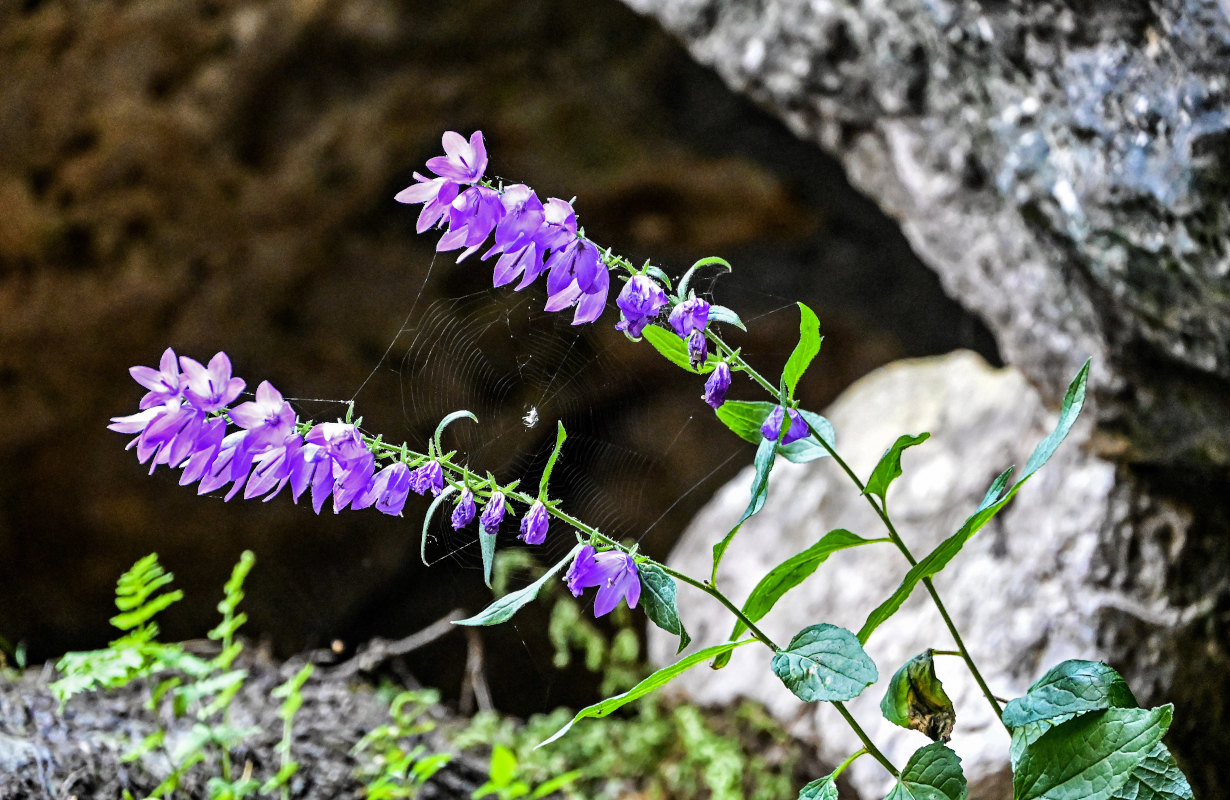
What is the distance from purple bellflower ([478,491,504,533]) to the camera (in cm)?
83

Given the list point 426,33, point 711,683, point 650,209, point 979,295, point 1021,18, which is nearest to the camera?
point 1021,18

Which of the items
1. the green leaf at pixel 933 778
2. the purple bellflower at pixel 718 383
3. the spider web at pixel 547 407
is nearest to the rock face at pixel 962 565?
the spider web at pixel 547 407

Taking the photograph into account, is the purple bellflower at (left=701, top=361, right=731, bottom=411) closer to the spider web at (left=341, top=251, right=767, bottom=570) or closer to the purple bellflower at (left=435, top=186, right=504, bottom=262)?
the purple bellflower at (left=435, top=186, right=504, bottom=262)

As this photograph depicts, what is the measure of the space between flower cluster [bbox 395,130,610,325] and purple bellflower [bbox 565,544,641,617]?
207 millimetres

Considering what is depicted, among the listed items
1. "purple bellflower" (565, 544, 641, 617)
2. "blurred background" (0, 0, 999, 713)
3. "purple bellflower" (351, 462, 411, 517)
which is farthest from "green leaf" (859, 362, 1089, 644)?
"blurred background" (0, 0, 999, 713)

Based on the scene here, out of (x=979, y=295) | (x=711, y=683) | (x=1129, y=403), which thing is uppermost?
(x=979, y=295)

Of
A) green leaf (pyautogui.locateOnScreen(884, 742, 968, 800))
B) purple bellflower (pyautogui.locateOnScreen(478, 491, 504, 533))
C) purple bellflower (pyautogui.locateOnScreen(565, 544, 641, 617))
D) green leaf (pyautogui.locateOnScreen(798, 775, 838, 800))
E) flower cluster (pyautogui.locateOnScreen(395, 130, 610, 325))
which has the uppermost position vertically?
flower cluster (pyautogui.locateOnScreen(395, 130, 610, 325))

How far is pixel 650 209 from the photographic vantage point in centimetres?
315

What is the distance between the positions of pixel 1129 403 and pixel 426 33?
7.02 feet

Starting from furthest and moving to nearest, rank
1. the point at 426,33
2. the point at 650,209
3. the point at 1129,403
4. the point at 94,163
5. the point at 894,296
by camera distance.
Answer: the point at 894,296, the point at 650,209, the point at 426,33, the point at 94,163, the point at 1129,403

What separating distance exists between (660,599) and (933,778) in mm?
291

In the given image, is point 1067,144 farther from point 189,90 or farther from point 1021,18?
point 189,90

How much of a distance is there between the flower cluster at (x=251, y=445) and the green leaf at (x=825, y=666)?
29 cm

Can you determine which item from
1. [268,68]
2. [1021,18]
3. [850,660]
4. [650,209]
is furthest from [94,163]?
[850,660]
